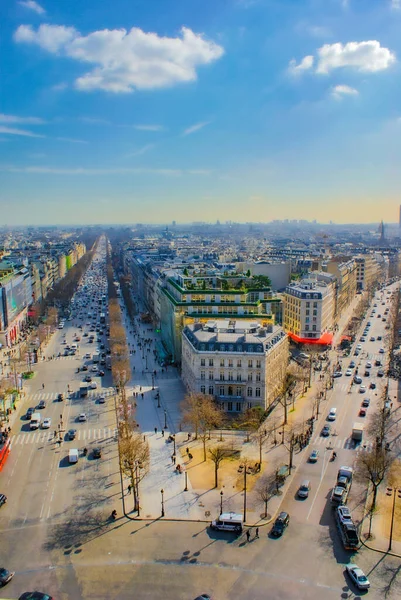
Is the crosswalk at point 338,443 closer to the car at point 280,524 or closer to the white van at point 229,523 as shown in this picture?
the car at point 280,524

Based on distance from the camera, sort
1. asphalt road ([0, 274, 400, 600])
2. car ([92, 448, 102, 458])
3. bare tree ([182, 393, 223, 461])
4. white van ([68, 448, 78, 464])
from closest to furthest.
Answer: asphalt road ([0, 274, 400, 600]) → white van ([68, 448, 78, 464]) → car ([92, 448, 102, 458]) → bare tree ([182, 393, 223, 461])

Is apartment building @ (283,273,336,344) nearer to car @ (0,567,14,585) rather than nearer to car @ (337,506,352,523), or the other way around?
car @ (337,506,352,523)

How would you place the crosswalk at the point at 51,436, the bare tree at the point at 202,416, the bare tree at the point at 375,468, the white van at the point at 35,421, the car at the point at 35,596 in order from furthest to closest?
1. the white van at the point at 35,421
2. the crosswalk at the point at 51,436
3. the bare tree at the point at 202,416
4. the bare tree at the point at 375,468
5. the car at the point at 35,596

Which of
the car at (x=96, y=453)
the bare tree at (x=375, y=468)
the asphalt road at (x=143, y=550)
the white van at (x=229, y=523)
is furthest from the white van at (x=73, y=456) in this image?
the bare tree at (x=375, y=468)

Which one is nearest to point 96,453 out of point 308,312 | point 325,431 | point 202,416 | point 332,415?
point 202,416

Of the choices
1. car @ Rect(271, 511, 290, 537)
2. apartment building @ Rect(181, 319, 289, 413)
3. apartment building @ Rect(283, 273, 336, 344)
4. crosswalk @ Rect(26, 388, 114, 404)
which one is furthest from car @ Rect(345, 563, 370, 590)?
apartment building @ Rect(283, 273, 336, 344)

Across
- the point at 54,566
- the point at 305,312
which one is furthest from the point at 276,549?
the point at 305,312

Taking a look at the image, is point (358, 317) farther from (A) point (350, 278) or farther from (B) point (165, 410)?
(B) point (165, 410)
